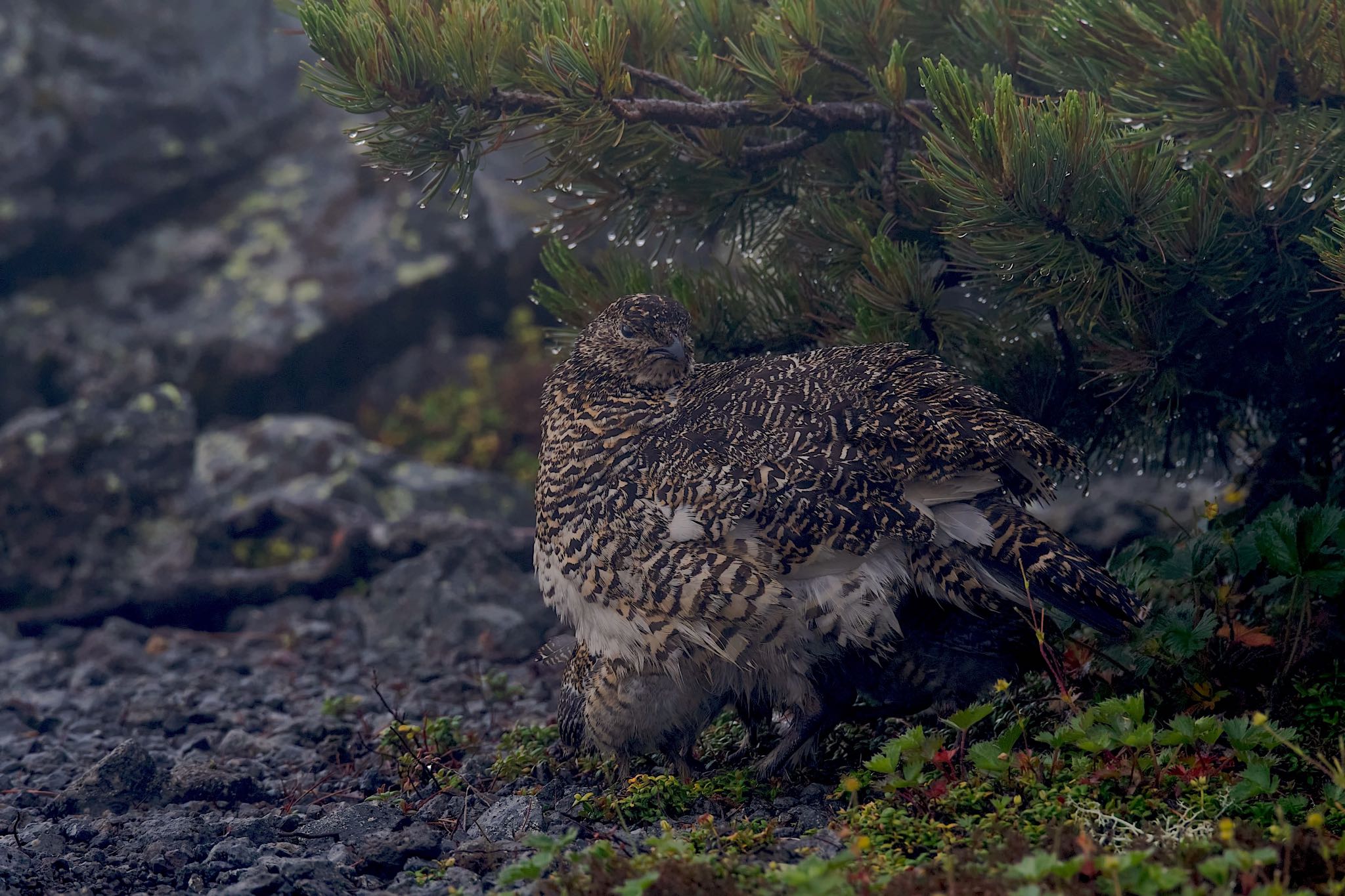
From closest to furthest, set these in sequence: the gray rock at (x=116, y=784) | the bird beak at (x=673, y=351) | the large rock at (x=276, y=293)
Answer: the gray rock at (x=116, y=784)
the bird beak at (x=673, y=351)
the large rock at (x=276, y=293)

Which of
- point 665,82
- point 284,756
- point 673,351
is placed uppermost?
point 665,82

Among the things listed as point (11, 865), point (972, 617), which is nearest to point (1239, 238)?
point (972, 617)

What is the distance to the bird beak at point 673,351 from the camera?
14.4ft

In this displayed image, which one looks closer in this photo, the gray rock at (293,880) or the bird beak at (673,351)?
the gray rock at (293,880)

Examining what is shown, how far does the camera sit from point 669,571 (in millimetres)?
3869

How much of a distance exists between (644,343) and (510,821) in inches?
68.5

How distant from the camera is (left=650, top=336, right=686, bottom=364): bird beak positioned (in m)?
4.40

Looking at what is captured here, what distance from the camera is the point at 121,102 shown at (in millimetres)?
9703

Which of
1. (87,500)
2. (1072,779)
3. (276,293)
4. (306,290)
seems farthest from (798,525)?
(276,293)

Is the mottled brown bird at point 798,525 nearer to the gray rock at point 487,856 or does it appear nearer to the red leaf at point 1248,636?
the red leaf at point 1248,636

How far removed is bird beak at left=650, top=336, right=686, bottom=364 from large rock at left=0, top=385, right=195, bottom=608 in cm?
424

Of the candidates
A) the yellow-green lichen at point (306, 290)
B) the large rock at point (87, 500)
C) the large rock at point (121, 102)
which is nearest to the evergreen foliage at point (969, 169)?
the large rock at point (87, 500)

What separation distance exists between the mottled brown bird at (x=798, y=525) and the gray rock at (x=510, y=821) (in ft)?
1.72

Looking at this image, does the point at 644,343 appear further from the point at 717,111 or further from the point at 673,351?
the point at 717,111
